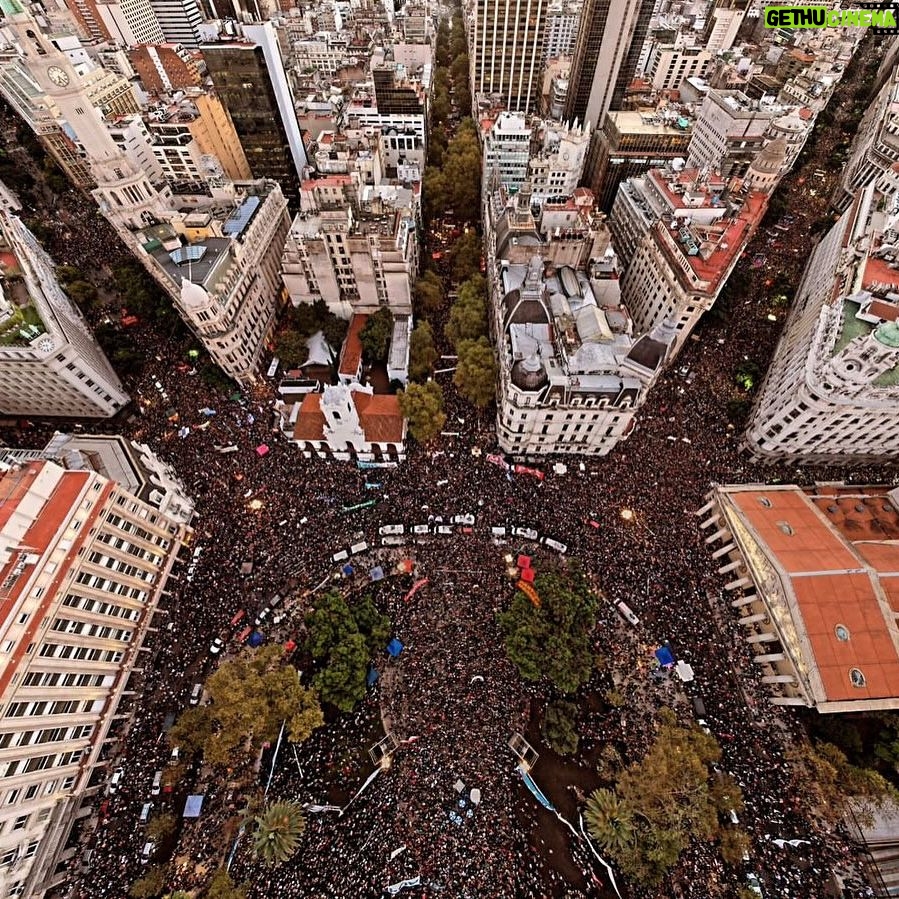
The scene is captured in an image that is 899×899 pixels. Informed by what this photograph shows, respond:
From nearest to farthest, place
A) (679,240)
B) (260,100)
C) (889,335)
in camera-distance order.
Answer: (889,335)
(679,240)
(260,100)

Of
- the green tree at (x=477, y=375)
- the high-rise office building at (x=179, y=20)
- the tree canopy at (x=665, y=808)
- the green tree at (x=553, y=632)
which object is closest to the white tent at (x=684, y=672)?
the tree canopy at (x=665, y=808)

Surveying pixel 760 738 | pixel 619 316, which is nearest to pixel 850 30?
pixel 619 316

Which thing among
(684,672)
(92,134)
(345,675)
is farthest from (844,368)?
(92,134)

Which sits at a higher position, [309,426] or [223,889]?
[309,426]

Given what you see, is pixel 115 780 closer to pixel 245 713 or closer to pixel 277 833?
pixel 245 713

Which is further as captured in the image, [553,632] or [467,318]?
[467,318]

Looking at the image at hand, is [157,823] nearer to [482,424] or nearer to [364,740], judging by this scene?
[364,740]
